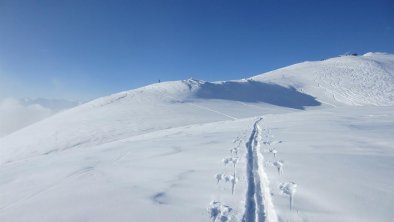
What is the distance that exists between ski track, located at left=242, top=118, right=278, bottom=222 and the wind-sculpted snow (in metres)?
36.3

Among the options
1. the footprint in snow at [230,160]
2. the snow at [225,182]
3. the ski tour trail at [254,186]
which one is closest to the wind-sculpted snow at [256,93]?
the snow at [225,182]

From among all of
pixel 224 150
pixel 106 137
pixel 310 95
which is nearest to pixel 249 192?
pixel 224 150

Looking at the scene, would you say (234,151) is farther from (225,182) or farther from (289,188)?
(289,188)

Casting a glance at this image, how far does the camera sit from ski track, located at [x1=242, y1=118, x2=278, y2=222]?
16.9 feet

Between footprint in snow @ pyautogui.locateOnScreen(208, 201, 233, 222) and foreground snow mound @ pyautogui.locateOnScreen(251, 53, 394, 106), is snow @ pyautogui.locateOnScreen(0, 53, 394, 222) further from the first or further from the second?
foreground snow mound @ pyautogui.locateOnScreen(251, 53, 394, 106)

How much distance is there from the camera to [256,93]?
166 ft

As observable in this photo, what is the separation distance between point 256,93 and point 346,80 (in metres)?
25.5

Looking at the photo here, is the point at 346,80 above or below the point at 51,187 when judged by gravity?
above

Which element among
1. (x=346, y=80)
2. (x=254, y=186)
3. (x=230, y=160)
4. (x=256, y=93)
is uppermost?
(x=346, y=80)

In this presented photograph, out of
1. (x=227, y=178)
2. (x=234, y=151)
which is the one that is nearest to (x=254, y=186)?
(x=227, y=178)

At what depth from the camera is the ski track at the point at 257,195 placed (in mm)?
5148

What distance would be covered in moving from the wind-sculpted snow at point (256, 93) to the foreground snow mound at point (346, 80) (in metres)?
3.62

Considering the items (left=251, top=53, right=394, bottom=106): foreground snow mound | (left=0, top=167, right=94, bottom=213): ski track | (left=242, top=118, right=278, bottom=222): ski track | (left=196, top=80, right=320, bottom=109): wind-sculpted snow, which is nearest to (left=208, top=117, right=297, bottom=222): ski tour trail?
(left=242, top=118, right=278, bottom=222): ski track

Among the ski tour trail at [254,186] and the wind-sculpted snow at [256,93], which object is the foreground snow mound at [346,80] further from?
the ski tour trail at [254,186]
